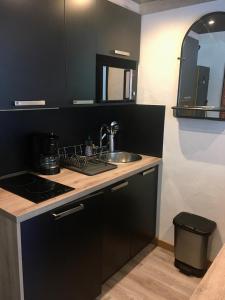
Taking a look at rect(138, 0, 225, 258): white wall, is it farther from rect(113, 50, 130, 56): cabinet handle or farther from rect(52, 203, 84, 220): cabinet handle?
rect(52, 203, 84, 220): cabinet handle

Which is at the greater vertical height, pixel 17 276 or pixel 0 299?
pixel 17 276

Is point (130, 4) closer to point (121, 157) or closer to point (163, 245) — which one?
point (121, 157)

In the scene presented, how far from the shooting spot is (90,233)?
5.72ft

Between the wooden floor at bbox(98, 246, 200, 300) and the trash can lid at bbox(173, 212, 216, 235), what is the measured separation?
440 mm

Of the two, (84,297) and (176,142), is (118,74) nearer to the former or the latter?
(176,142)

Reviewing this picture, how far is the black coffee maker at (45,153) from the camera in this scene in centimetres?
186

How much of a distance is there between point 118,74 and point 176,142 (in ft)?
2.59

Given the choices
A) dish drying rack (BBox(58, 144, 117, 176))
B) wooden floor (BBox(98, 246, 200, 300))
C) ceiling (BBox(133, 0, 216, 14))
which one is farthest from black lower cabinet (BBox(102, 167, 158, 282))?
ceiling (BBox(133, 0, 216, 14))

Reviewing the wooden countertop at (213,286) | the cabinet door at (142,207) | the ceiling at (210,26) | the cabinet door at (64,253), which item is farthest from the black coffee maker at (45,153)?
the ceiling at (210,26)

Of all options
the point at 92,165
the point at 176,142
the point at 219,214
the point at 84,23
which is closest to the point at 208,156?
the point at 176,142

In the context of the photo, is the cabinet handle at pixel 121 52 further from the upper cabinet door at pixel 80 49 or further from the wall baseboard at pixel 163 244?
the wall baseboard at pixel 163 244

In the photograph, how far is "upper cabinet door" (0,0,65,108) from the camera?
4.56ft

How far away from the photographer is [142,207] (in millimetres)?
2336

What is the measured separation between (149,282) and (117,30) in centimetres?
203
